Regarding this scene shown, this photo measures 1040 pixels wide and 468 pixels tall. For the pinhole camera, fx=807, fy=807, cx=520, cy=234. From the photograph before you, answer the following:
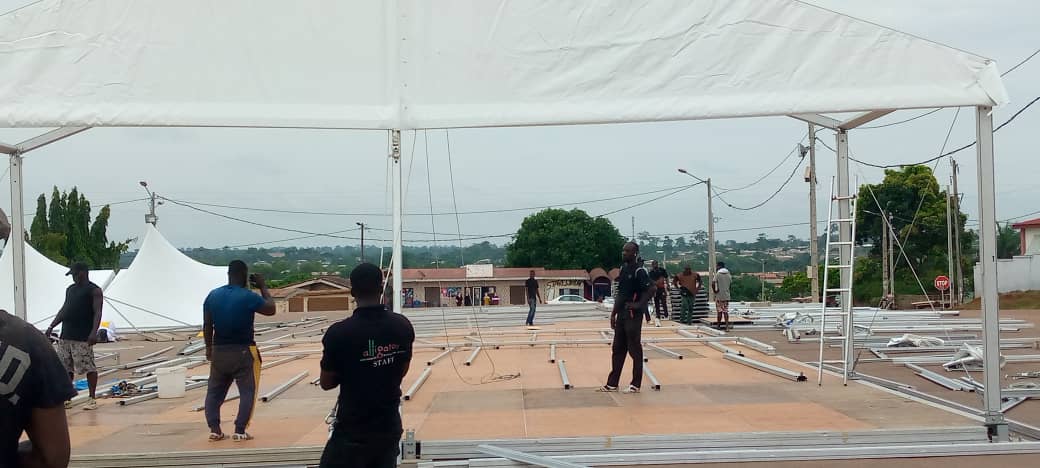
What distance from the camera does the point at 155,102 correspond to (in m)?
7.23

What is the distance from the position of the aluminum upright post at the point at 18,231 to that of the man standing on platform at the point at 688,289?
1661cm

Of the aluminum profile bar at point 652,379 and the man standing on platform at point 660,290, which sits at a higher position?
the man standing on platform at point 660,290

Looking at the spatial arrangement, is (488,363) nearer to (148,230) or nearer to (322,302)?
(148,230)

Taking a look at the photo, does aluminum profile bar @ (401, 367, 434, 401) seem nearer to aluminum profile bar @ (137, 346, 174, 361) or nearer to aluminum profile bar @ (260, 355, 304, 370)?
aluminum profile bar @ (260, 355, 304, 370)

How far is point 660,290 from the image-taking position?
2472 centimetres

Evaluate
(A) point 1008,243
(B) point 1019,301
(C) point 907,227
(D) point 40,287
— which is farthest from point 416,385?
(A) point 1008,243

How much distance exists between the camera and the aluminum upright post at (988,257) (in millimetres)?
7473

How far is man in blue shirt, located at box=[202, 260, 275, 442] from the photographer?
25.0 feet

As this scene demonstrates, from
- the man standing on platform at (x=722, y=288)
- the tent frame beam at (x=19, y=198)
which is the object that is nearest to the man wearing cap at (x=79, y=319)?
the tent frame beam at (x=19, y=198)

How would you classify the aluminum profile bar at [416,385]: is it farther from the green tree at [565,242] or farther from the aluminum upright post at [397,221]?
the green tree at [565,242]

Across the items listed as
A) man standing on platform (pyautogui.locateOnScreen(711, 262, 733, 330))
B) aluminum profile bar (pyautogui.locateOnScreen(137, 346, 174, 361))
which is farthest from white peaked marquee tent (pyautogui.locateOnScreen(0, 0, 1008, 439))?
man standing on platform (pyautogui.locateOnScreen(711, 262, 733, 330))

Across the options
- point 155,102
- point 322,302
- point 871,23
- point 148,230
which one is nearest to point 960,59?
point 871,23

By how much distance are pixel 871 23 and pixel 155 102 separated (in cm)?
663

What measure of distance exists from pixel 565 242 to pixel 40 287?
5243 cm
